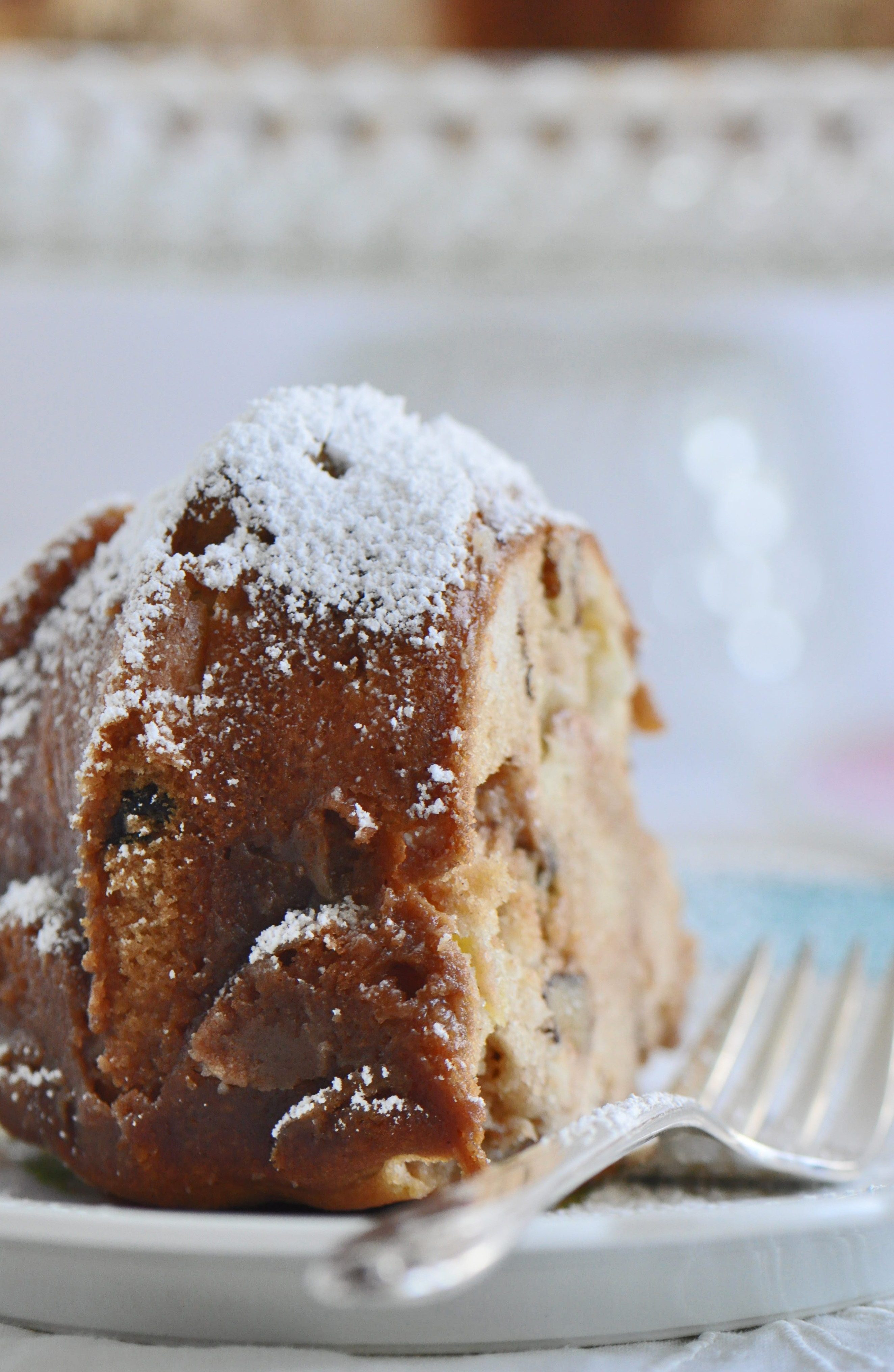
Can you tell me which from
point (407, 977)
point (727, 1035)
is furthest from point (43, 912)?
point (727, 1035)

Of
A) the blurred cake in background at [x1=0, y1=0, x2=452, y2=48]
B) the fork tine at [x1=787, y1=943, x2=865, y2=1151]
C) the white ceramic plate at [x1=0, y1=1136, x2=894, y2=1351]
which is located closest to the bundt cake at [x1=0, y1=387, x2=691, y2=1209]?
the white ceramic plate at [x1=0, y1=1136, x2=894, y2=1351]

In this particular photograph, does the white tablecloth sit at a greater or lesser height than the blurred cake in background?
lesser

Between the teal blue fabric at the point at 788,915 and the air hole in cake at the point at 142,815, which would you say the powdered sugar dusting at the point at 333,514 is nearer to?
the air hole in cake at the point at 142,815

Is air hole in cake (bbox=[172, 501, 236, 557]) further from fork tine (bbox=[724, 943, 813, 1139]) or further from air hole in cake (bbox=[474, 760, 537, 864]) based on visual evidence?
fork tine (bbox=[724, 943, 813, 1139])

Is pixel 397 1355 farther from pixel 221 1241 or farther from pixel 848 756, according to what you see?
pixel 848 756

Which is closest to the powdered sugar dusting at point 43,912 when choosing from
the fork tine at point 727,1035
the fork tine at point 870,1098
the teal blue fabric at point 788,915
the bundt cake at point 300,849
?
the bundt cake at point 300,849

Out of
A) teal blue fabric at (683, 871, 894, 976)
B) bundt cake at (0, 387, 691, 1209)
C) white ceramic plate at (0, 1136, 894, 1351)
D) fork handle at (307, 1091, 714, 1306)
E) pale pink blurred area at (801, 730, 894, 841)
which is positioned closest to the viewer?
fork handle at (307, 1091, 714, 1306)
